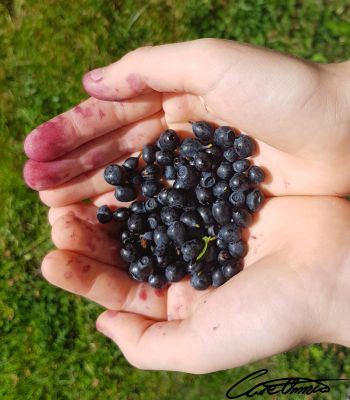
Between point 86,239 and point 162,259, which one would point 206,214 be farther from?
point 86,239

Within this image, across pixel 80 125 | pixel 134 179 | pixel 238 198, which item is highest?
pixel 80 125

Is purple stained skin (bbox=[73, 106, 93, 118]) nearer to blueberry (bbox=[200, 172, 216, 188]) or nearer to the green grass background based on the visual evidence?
blueberry (bbox=[200, 172, 216, 188])

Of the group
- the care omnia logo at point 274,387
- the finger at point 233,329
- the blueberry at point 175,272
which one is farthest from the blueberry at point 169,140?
the care omnia logo at point 274,387

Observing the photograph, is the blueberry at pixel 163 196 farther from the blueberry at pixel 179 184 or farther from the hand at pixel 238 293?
the hand at pixel 238 293

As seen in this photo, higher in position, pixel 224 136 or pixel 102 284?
pixel 224 136

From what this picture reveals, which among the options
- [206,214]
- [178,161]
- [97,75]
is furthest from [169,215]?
[97,75]

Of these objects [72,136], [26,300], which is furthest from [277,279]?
[26,300]
